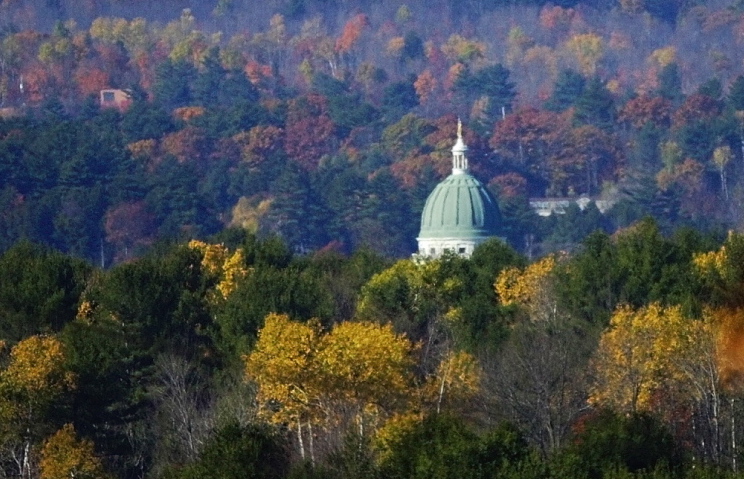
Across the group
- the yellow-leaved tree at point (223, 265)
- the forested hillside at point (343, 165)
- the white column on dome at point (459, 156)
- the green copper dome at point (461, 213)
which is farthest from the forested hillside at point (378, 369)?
the forested hillside at point (343, 165)

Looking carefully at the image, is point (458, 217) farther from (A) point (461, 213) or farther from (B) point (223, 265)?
Answer: (B) point (223, 265)

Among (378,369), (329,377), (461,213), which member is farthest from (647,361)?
(461,213)

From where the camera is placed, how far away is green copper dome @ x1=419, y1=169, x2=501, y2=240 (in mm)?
128125

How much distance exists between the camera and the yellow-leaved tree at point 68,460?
178 ft

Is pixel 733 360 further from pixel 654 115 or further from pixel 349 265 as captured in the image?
pixel 654 115

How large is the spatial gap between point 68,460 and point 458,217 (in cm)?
7518

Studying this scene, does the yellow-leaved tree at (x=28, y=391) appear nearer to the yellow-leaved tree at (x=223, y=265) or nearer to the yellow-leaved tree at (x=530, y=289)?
the yellow-leaved tree at (x=530, y=289)

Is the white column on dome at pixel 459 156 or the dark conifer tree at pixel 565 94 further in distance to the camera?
the dark conifer tree at pixel 565 94

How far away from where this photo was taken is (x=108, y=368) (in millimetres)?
61625

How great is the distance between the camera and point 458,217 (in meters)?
129

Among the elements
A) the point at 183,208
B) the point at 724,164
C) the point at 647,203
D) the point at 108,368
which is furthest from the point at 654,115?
the point at 108,368

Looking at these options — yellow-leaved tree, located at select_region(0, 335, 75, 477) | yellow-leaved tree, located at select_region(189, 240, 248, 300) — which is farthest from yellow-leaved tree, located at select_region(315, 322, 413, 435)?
yellow-leaved tree, located at select_region(189, 240, 248, 300)

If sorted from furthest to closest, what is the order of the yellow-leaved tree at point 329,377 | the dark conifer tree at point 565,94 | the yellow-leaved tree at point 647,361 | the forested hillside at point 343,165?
the dark conifer tree at point 565,94 → the forested hillside at point 343,165 → the yellow-leaved tree at point 647,361 → the yellow-leaved tree at point 329,377

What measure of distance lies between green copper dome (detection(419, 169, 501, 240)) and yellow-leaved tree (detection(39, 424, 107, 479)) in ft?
235
